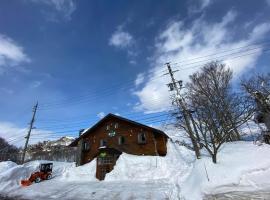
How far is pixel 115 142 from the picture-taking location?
2753 centimetres

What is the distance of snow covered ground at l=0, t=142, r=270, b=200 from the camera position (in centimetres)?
1076

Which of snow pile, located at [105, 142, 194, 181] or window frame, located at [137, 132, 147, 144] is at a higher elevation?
window frame, located at [137, 132, 147, 144]

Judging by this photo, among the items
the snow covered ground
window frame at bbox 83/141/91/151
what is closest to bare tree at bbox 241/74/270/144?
the snow covered ground

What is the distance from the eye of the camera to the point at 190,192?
482 inches

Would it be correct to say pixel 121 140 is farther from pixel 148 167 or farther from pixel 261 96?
pixel 261 96

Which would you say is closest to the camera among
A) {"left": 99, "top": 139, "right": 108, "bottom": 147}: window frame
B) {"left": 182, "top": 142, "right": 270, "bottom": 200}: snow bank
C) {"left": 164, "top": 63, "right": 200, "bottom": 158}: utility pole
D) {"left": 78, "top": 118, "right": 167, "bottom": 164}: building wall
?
{"left": 182, "top": 142, "right": 270, "bottom": 200}: snow bank

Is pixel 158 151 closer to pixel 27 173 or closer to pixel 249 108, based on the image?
pixel 249 108

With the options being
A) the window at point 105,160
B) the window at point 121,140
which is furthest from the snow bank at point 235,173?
the window at point 121,140

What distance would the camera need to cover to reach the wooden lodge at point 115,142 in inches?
977

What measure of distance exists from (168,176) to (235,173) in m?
10.8

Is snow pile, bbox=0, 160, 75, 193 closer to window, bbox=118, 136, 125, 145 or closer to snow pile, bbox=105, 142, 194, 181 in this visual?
window, bbox=118, 136, 125, 145

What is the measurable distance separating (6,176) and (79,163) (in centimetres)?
878

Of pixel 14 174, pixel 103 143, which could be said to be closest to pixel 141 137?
pixel 103 143

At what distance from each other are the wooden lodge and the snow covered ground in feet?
4.10
